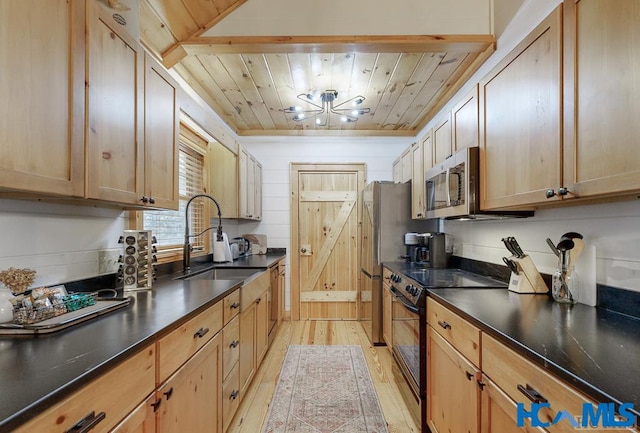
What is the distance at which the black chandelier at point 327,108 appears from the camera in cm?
307

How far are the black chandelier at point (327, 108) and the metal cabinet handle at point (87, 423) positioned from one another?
107 inches

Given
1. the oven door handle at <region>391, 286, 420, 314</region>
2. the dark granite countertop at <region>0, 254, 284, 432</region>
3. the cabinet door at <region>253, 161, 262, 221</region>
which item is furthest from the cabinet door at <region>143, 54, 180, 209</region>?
the cabinet door at <region>253, 161, 262, 221</region>

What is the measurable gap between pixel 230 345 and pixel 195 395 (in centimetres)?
52

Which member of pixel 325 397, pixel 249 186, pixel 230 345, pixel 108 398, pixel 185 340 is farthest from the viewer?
pixel 249 186

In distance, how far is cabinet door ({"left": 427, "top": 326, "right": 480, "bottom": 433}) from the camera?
1327 mm

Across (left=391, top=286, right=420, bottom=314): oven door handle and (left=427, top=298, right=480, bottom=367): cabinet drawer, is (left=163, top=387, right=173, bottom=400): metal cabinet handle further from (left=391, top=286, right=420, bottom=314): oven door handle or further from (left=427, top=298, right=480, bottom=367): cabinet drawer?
(left=391, top=286, right=420, bottom=314): oven door handle

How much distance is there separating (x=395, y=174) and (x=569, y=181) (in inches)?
116

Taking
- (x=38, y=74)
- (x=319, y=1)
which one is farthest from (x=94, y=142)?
(x=319, y=1)

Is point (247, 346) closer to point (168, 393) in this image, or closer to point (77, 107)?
point (168, 393)

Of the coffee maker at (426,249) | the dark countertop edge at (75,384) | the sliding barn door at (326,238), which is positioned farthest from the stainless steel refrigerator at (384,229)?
the dark countertop edge at (75,384)

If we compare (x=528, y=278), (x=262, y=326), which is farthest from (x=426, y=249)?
(x=262, y=326)

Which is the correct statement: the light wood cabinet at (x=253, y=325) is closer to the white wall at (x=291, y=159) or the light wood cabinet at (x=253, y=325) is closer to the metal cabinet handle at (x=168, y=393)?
the metal cabinet handle at (x=168, y=393)

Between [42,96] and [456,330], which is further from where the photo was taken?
[456,330]

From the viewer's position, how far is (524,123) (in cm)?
151
